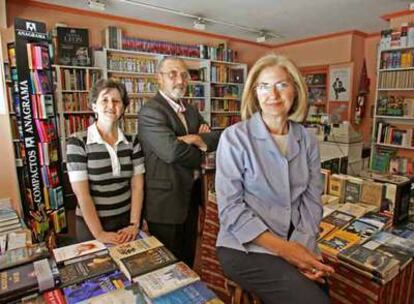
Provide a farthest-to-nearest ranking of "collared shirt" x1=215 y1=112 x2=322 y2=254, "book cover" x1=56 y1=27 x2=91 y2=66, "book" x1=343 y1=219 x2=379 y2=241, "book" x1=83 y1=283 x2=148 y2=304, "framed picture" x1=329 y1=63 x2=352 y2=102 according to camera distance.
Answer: "framed picture" x1=329 y1=63 x2=352 y2=102 < "book cover" x1=56 y1=27 x2=91 y2=66 < "book" x1=343 y1=219 x2=379 y2=241 < "collared shirt" x1=215 y1=112 x2=322 y2=254 < "book" x1=83 y1=283 x2=148 y2=304

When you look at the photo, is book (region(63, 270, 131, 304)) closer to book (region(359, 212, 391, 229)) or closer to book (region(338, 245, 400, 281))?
book (region(338, 245, 400, 281))

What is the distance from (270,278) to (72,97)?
3.91 m

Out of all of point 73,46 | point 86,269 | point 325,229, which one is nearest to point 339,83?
point 73,46

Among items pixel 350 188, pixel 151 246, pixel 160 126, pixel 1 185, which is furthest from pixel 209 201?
pixel 1 185

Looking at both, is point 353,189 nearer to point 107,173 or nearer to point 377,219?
point 377,219

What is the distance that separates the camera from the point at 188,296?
93cm

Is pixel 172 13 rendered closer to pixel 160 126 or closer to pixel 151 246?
pixel 160 126

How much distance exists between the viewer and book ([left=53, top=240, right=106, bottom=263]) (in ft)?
3.80

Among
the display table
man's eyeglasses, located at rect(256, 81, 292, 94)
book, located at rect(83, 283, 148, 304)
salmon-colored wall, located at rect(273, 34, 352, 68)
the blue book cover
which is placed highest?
salmon-colored wall, located at rect(273, 34, 352, 68)

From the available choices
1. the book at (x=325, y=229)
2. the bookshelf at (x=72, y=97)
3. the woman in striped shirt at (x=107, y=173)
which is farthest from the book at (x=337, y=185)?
the bookshelf at (x=72, y=97)

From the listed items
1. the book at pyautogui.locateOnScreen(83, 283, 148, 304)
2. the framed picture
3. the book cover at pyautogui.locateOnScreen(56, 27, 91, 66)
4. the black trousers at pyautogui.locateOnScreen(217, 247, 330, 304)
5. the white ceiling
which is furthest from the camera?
the framed picture

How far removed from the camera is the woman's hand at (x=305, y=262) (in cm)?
107

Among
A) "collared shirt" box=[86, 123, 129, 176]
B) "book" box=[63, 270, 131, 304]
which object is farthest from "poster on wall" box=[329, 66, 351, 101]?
"book" box=[63, 270, 131, 304]

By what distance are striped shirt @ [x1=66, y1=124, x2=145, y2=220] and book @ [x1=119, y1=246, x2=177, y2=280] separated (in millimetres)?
427
